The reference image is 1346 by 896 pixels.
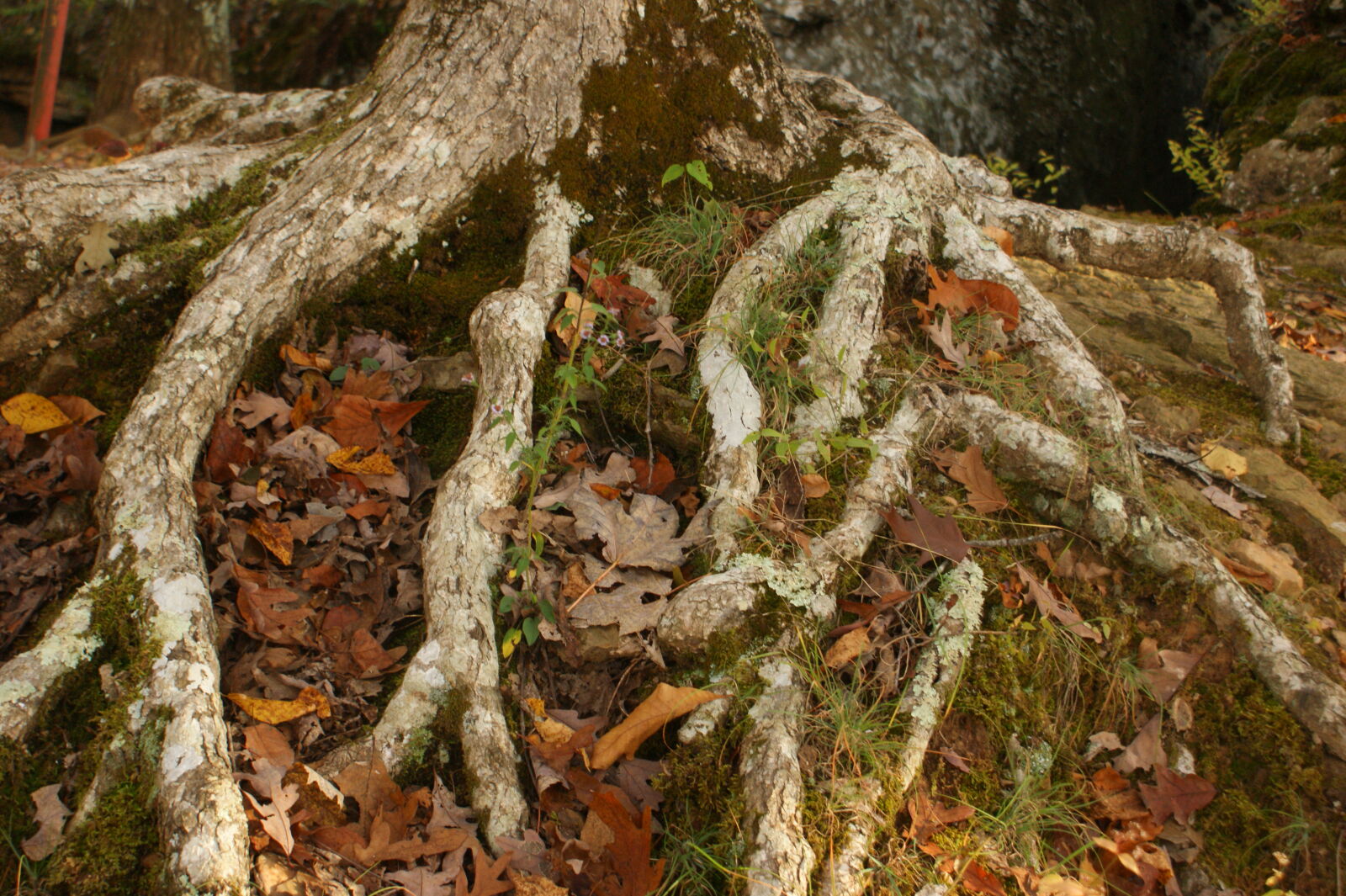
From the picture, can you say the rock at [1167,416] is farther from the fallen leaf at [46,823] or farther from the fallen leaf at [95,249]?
the fallen leaf at [95,249]

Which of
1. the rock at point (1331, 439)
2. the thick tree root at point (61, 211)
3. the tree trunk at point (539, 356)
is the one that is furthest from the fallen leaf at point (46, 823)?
the rock at point (1331, 439)

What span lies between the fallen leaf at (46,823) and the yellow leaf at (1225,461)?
4.12 m

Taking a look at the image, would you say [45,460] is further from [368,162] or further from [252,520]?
[368,162]

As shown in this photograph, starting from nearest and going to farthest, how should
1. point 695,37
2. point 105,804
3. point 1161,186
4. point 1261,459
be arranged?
point 105,804, point 695,37, point 1261,459, point 1161,186

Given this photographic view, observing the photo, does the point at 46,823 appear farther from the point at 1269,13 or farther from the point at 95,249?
the point at 1269,13

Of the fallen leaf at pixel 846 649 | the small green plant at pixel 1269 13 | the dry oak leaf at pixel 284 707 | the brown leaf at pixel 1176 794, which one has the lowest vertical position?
the brown leaf at pixel 1176 794

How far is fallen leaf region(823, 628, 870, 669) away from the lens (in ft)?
7.07

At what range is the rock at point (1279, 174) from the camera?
6941 millimetres

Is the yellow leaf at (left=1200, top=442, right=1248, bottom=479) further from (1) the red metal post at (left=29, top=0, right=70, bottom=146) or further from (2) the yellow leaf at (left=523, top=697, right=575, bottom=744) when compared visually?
(1) the red metal post at (left=29, top=0, right=70, bottom=146)

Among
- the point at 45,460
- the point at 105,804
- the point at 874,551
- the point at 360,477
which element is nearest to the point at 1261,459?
the point at 874,551

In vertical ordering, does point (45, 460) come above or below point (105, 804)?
above

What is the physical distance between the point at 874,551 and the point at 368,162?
230 cm

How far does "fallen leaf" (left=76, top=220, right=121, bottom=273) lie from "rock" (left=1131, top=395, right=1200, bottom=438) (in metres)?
4.34

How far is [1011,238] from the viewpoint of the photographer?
3.83 meters
